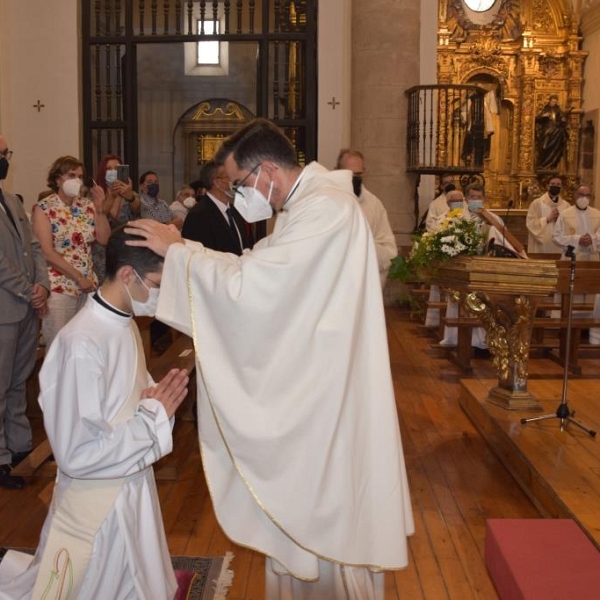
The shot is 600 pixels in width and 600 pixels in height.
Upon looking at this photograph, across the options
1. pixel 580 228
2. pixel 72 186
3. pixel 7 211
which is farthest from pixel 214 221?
pixel 580 228

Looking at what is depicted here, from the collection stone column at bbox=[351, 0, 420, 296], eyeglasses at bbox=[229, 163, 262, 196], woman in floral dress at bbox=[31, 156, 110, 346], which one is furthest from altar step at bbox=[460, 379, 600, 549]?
stone column at bbox=[351, 0, 420, 296]

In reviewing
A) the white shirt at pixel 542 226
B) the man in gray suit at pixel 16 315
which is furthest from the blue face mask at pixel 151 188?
the white shirt at pixel 542 226

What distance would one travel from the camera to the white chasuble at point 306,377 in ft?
8.67

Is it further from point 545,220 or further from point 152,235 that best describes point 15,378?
point 545,220

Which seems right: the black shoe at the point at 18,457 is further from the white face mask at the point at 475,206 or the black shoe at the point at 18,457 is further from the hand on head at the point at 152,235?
the white face mask at the point at 475,206

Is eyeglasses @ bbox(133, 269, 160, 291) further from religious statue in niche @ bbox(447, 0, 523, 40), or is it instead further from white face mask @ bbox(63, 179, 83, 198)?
religious statue in niche @ bbox(447, 0, 523, 40)

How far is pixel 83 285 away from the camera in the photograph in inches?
218

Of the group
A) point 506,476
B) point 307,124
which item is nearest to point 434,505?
point 506,476

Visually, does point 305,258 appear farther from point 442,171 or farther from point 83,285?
point 442,171

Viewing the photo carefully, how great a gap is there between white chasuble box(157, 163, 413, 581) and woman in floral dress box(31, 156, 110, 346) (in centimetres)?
292

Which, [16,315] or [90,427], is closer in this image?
[90,427]

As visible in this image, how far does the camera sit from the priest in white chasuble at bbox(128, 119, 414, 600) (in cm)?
265

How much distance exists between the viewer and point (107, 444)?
2.52 meters

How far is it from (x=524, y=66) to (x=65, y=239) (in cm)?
1546
